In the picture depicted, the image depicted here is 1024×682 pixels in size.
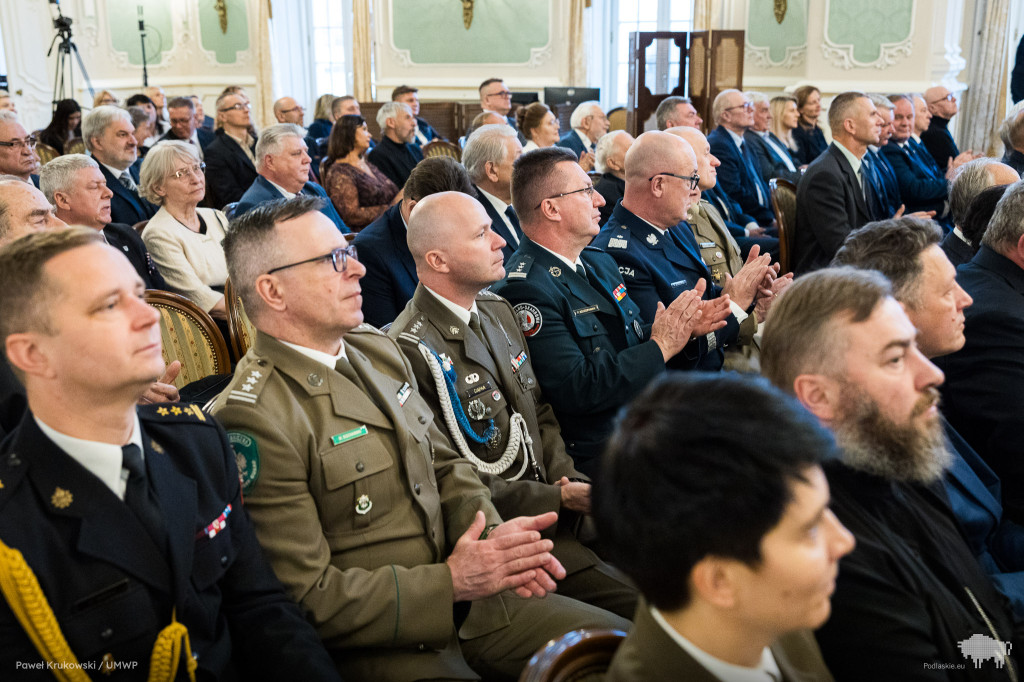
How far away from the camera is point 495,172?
3.86 m

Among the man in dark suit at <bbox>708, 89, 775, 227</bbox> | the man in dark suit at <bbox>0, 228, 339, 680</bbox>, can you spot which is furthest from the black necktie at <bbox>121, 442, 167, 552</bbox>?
the man in dark suit at <bbox>708, 89, 775, 227</bbox>

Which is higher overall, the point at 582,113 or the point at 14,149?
the point at 582,113

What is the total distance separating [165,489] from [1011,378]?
192 centimetres

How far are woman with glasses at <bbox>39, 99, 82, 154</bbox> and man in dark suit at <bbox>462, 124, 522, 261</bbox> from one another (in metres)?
4.84

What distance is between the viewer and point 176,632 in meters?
1.30

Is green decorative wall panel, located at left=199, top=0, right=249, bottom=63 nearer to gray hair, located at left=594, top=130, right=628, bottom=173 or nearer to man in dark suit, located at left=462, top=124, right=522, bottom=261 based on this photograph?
gray hair, located at left=594, top=130, right=628, bottom=173

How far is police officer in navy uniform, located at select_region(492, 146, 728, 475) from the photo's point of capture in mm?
2402

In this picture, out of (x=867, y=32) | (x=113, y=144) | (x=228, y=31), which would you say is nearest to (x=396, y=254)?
(x=113, y=144)

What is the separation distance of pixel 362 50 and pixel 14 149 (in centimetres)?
752

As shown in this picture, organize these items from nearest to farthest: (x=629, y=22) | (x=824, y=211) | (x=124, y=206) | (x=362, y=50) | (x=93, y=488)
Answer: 1. (x=93, y=488)
2. (x=824, y=211)
3. (x=124, y=206)
4. (x=362, y=50)
5. (x=629, y=22)

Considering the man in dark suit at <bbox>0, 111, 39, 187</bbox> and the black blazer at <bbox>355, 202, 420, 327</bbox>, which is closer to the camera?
the black blazer at <bbox>355, 202, 420, 327</bbox>

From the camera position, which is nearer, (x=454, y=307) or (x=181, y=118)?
(x=454, y=307)

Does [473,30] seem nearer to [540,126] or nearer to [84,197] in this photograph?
[540,126]

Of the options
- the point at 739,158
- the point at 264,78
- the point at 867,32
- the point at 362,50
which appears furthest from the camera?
the point at 264,78
